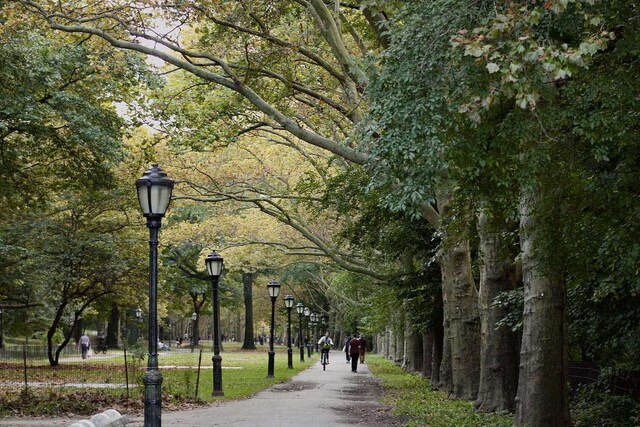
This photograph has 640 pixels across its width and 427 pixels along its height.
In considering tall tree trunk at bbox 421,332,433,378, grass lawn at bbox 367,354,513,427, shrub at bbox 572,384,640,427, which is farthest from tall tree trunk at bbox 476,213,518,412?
tall tree trunk at bbox 421,332,433,378

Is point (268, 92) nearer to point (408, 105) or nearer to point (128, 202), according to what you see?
point (128, 202)

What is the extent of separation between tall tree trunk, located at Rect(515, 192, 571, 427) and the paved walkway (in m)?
3.90

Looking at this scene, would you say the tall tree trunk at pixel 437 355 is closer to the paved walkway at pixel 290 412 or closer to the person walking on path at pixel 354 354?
the paved walkway at pixel 290 412

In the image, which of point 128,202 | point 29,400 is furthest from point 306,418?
point 128,202

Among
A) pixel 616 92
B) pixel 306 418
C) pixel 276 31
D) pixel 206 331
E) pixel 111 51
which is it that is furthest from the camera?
pixel 206 331

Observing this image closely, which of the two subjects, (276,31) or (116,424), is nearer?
(116,424)

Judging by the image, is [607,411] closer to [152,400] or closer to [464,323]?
[464,323]

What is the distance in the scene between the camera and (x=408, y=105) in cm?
847

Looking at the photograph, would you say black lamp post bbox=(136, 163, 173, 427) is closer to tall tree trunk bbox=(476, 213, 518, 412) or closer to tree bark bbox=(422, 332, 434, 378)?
tall tree trunk bbox=(476, 213, 518, 412)

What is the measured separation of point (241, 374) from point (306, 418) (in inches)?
667

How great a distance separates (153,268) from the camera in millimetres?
10219

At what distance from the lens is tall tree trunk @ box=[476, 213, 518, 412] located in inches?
657

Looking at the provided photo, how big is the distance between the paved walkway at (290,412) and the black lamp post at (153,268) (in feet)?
12.3

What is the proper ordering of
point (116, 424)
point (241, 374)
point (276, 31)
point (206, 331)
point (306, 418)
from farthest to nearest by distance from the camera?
point (206, 331)
point (241, 374)
point (276, 31)
point (306, 418)
point (116, 424)
